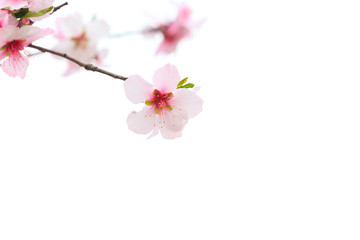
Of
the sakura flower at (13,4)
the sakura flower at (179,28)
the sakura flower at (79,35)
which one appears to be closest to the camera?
the sakura flower at (13,4)

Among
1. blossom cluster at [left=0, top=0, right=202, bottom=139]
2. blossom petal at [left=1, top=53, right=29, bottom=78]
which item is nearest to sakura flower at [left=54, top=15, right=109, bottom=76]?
blossom cluster at [left=0, top=0, right=202, bottom=139]

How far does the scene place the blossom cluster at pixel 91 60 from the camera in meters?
0.48

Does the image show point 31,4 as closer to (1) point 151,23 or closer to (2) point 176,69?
(2) point 176,69

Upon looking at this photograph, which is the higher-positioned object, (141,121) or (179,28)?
(179,28)

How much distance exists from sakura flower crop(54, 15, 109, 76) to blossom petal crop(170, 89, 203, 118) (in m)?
0.19

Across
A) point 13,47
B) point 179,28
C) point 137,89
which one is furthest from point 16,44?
point 179,28

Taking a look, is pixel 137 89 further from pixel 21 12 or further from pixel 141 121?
pixel 21 12

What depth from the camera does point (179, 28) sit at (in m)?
0.89

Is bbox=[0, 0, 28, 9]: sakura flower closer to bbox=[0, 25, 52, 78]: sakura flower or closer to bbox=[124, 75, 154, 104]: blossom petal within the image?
bbox=[0, 25, 52, 78]: sakura flower

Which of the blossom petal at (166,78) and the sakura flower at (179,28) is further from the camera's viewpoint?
the sakura flower at (179,28)

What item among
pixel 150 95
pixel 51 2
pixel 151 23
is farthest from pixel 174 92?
pixel 151 23

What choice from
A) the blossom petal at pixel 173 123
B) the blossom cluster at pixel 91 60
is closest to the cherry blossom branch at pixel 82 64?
the blossom cluster at pixel 91 60

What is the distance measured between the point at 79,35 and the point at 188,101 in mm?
247

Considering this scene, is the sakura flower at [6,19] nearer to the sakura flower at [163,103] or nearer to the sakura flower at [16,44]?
the sakura flower at [16,44]
